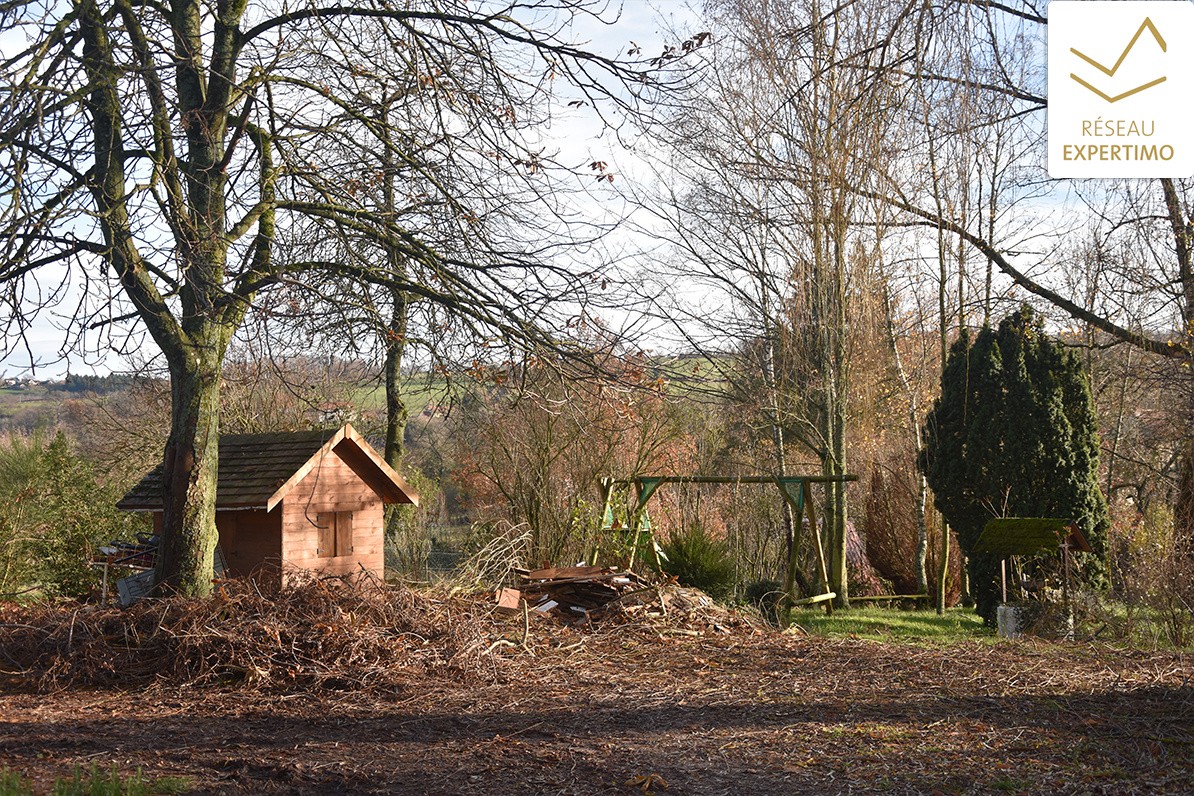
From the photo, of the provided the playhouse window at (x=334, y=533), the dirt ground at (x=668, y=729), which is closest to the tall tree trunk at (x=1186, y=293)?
the dirt ground at (x=668, y=729)

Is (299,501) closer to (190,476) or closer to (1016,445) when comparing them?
(190,476)

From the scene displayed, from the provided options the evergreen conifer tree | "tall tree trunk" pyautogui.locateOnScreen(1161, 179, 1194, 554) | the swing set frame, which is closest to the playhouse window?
the swing set frame

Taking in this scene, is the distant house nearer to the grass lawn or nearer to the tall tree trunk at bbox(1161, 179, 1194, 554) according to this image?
the grass lawn

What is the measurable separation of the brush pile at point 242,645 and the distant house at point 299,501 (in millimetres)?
1546

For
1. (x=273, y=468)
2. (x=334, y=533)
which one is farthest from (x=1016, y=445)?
(x=273, y=468)

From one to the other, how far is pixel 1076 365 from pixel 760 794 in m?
9.98

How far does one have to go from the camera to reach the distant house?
881 cm

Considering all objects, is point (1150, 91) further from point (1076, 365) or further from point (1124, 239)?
point (1124, 239)

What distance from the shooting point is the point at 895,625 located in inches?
→ 472

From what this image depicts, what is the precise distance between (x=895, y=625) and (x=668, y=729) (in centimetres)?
743

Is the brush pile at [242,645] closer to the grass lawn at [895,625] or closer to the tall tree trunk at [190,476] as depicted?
the tall tree trunk at [190,476]

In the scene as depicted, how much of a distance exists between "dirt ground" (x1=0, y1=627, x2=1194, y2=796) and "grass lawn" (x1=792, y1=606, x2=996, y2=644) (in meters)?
3.01

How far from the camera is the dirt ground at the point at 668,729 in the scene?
4422 mm

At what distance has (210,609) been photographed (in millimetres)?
6590
